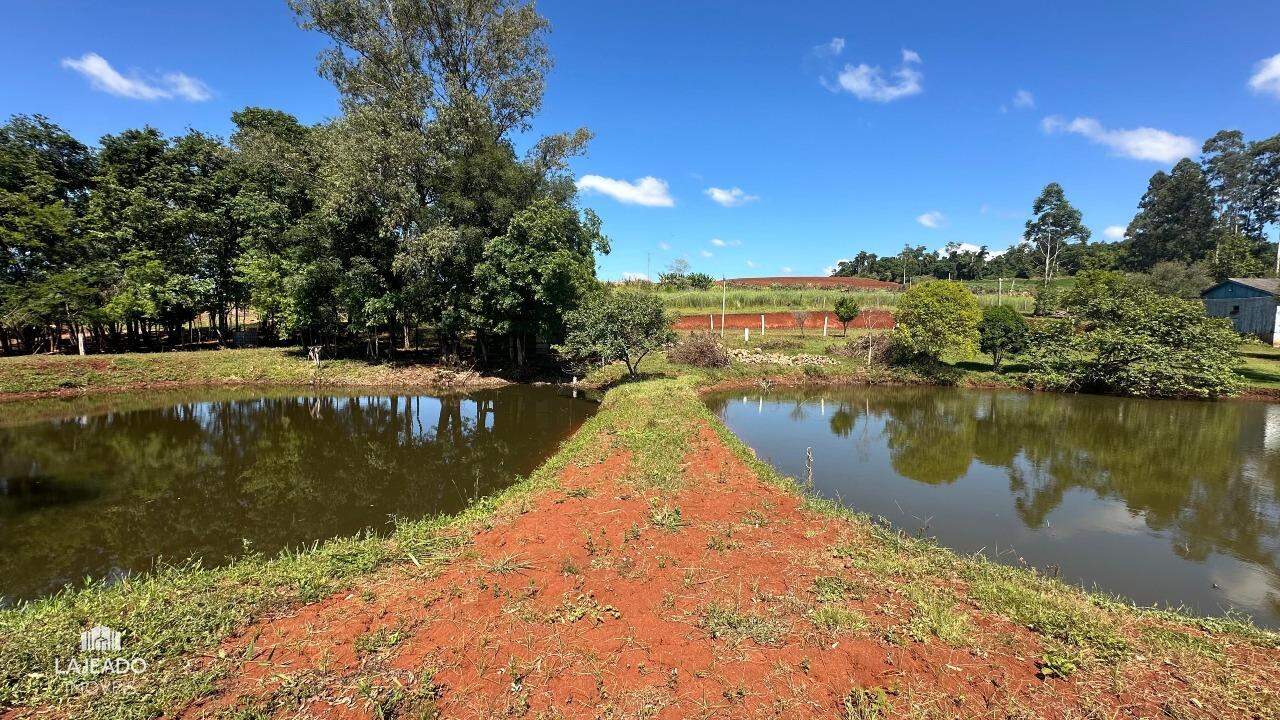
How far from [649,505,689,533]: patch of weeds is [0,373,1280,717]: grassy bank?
33 millimetres

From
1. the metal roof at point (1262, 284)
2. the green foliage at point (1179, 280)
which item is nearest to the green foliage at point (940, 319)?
the metal roof at point (1262, 284)

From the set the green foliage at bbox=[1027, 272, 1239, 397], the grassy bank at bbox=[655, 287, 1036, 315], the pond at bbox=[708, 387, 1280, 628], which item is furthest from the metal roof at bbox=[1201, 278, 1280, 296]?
the pond at bbox=[708, 387, 1280, 628]

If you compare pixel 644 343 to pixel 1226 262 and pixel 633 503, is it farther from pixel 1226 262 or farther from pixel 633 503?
pixel 1226 262

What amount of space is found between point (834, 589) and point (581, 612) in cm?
288

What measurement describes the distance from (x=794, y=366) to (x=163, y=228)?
3230 centimetres

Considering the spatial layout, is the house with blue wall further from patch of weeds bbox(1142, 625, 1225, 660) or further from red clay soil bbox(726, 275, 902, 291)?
patch of weeds bbox(1142, 625, 1225, 660)

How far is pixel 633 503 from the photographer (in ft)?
25.9

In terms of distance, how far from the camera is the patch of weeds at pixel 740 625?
4.55m

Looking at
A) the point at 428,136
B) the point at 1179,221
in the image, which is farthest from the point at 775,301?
the point at 1179,221

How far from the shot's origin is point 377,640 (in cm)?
433

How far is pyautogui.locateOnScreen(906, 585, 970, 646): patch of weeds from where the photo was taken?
14.9 ft

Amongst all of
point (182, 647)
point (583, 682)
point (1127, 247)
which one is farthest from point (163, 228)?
point (1127, 247)

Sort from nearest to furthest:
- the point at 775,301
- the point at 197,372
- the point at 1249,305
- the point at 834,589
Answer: the point at 834,589 < the point at 197,372 < the point at 1249,305 < the point at 775,301
